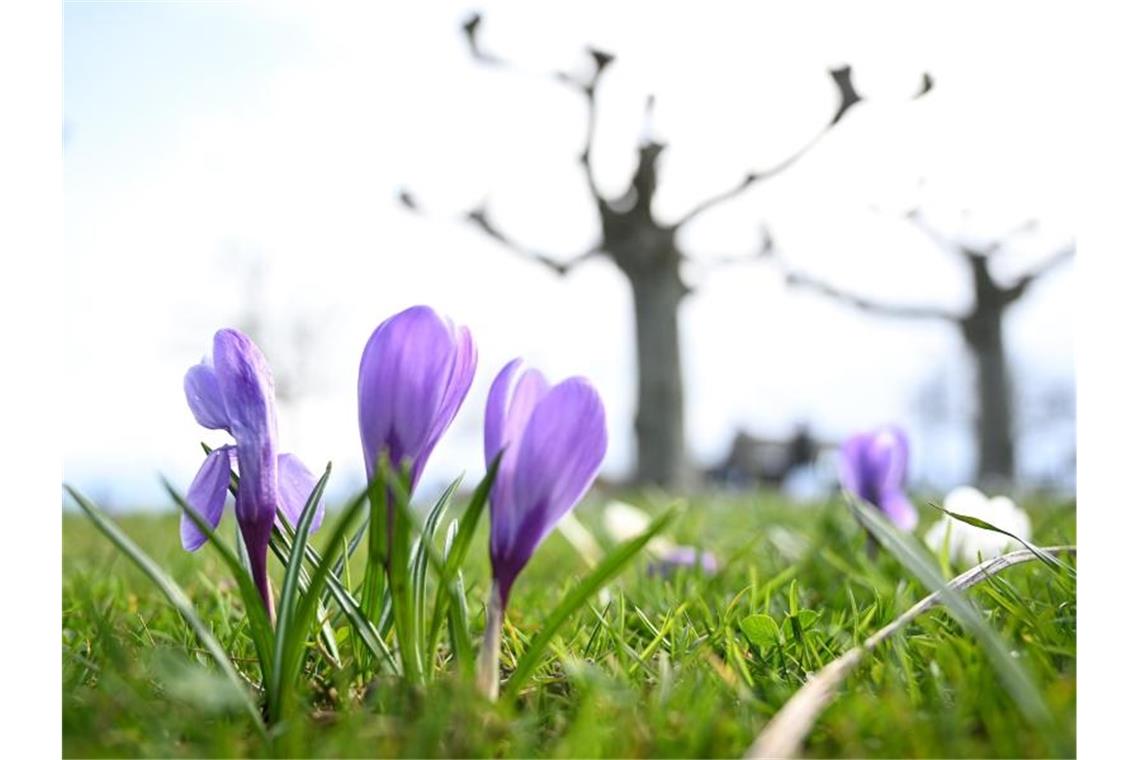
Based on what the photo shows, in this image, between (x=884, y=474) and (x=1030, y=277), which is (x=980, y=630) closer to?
(x=884, y=474)

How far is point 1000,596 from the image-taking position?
0.89 m

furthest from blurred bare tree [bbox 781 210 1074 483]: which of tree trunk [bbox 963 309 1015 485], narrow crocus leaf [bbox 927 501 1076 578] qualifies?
narrow crocus leaf [bbox 927 501 1076 578]

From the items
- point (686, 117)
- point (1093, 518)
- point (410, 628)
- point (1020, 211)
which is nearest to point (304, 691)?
point (410, 628)

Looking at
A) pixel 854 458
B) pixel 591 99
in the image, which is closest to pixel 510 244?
pixel 591 99

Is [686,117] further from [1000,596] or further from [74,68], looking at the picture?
[1000,596]

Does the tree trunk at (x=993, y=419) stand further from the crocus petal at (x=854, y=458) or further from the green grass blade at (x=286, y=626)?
the green grass blade at (x=286, y=626)

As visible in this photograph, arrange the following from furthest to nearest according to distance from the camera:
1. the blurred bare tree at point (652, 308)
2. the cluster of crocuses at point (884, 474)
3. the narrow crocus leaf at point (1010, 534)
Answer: the blurred bare tree at point (652, 308) < the cluster of crocuses at point (884, 474) < the narrow crocus leaf at point (1010, 534)

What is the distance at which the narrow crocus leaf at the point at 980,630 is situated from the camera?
0.62m

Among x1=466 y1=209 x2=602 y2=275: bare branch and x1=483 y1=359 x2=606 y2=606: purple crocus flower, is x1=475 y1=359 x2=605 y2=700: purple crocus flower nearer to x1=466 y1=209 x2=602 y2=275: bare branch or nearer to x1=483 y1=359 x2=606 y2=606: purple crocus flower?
x1=483 y1=359 x2=606 y2=606: purple crocus flower

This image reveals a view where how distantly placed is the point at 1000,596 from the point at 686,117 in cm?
169

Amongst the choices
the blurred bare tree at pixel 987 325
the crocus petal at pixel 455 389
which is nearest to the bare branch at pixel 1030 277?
the blurred bare tree at pixel 987 325

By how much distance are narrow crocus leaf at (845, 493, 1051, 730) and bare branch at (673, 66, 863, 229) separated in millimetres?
1168

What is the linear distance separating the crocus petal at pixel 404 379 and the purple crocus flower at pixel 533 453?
39 mm

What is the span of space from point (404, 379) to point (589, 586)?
17 cm
